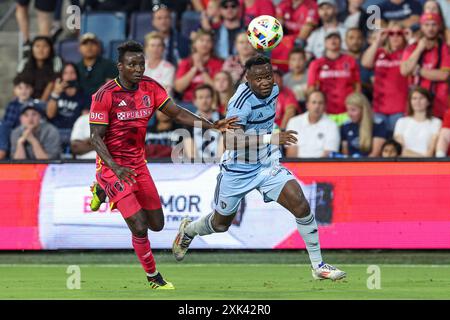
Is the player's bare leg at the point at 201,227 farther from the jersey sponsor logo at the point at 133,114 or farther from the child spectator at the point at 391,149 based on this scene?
the child spectator at the point at 391,149

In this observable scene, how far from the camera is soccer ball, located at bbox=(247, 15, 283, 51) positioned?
39.7 ft

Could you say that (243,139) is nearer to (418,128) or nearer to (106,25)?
(418,128)

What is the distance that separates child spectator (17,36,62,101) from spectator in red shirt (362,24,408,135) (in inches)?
210

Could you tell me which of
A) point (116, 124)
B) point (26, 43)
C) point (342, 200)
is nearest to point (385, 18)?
point (342, 200)

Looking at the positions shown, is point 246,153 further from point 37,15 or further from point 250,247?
point 37,15

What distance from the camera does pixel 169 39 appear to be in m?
19.0

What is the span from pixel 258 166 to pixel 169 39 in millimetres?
7617

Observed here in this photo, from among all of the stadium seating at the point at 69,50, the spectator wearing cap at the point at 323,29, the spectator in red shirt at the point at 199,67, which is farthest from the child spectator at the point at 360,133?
the stadium seating at the point at 69,50

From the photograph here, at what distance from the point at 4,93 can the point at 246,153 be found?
1021cm

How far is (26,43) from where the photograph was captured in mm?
19750

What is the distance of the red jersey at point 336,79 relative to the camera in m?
17.4

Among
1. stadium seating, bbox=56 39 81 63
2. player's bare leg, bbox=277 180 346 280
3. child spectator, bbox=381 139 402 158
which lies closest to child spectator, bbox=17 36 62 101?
stadium seating, bbox=56 39 81 63

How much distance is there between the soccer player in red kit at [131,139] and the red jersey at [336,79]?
20.1 ft

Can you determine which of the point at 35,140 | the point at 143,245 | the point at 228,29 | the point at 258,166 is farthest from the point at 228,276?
the point at 228,29
